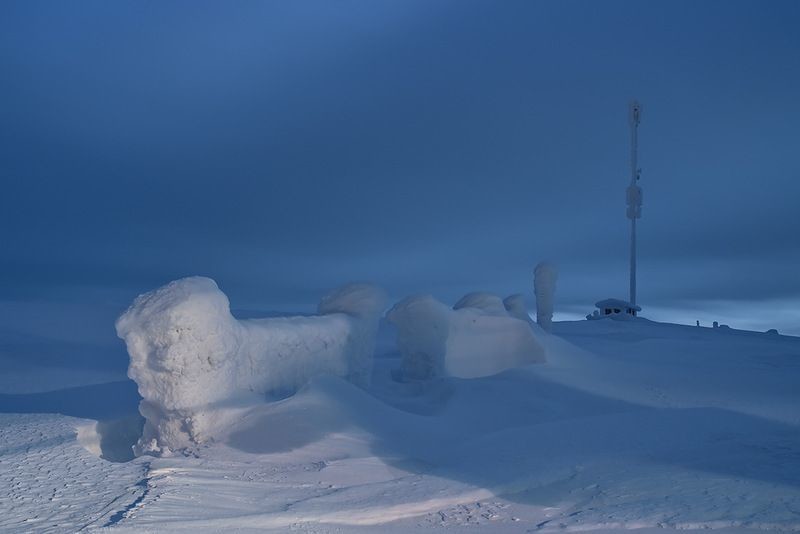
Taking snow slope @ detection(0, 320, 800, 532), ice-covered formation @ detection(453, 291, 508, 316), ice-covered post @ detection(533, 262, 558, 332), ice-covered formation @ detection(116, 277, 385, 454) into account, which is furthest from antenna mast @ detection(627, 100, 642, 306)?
ice-covered formation @ detection(116, 277, 385, 454)

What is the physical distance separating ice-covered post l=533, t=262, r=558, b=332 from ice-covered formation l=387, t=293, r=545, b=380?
2.73 meters

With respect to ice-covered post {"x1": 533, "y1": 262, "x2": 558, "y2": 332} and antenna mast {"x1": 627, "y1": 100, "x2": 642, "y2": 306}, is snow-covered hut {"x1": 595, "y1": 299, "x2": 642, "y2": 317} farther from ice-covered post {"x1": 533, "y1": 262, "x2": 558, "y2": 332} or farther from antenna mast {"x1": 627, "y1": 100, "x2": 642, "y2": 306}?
ice-covered post {"x1": 533, "y1": 262, "x2": 558, "y2": 332}

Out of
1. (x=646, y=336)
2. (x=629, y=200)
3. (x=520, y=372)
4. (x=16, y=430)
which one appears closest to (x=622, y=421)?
(x=520, y=372)

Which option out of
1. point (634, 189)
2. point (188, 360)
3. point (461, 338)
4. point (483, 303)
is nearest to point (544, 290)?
point (483, 303)

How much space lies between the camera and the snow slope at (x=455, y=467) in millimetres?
5301

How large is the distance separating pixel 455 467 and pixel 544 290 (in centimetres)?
1162

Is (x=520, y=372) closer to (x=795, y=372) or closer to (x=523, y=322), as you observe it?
(x=523, y=322)

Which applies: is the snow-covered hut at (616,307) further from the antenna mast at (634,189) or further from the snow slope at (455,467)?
the snow slope at (455,467)

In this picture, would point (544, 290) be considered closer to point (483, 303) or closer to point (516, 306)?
point (516, 306)

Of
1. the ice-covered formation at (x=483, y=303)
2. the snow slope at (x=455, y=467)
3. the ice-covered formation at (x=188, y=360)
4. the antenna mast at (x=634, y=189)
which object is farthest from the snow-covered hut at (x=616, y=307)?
the ice-covered formation at (x=188, y=360)

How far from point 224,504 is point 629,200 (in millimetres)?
20342

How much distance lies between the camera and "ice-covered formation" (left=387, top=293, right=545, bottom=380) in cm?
1331

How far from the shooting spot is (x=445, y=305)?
13664mm

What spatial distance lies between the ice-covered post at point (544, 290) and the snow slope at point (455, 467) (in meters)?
6.18
